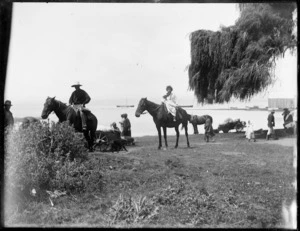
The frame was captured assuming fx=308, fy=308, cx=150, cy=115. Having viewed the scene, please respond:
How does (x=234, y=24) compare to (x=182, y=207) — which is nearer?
(x=182, y=207)

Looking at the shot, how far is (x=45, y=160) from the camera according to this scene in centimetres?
377

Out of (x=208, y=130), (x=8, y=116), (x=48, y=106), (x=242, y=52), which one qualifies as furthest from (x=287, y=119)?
(x=8, y=116)

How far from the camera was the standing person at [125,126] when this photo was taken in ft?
13.0

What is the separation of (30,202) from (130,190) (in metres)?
1.19

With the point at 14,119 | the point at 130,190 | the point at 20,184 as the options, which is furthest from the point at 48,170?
the point at 130,190

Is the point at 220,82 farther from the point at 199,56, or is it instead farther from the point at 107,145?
the point at 107,145

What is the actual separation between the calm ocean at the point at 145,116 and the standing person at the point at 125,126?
0.15 feet

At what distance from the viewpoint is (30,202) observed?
12.0ft

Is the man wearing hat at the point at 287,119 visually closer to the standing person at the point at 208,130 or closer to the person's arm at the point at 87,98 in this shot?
the standing person at the point at 208,130

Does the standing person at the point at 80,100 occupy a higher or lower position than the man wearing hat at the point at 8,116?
higher

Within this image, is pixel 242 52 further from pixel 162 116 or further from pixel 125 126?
pixel 125 126

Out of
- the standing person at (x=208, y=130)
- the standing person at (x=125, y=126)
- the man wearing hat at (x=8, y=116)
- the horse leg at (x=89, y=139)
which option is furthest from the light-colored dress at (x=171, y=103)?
the man wearing hat at (x=8, y=116)

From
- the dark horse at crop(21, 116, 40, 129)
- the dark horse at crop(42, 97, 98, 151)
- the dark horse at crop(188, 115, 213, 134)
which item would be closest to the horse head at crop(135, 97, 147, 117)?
the dark horse at crop(42, 97, 98, 151)

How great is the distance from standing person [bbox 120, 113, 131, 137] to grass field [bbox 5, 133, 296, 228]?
0.63ft
